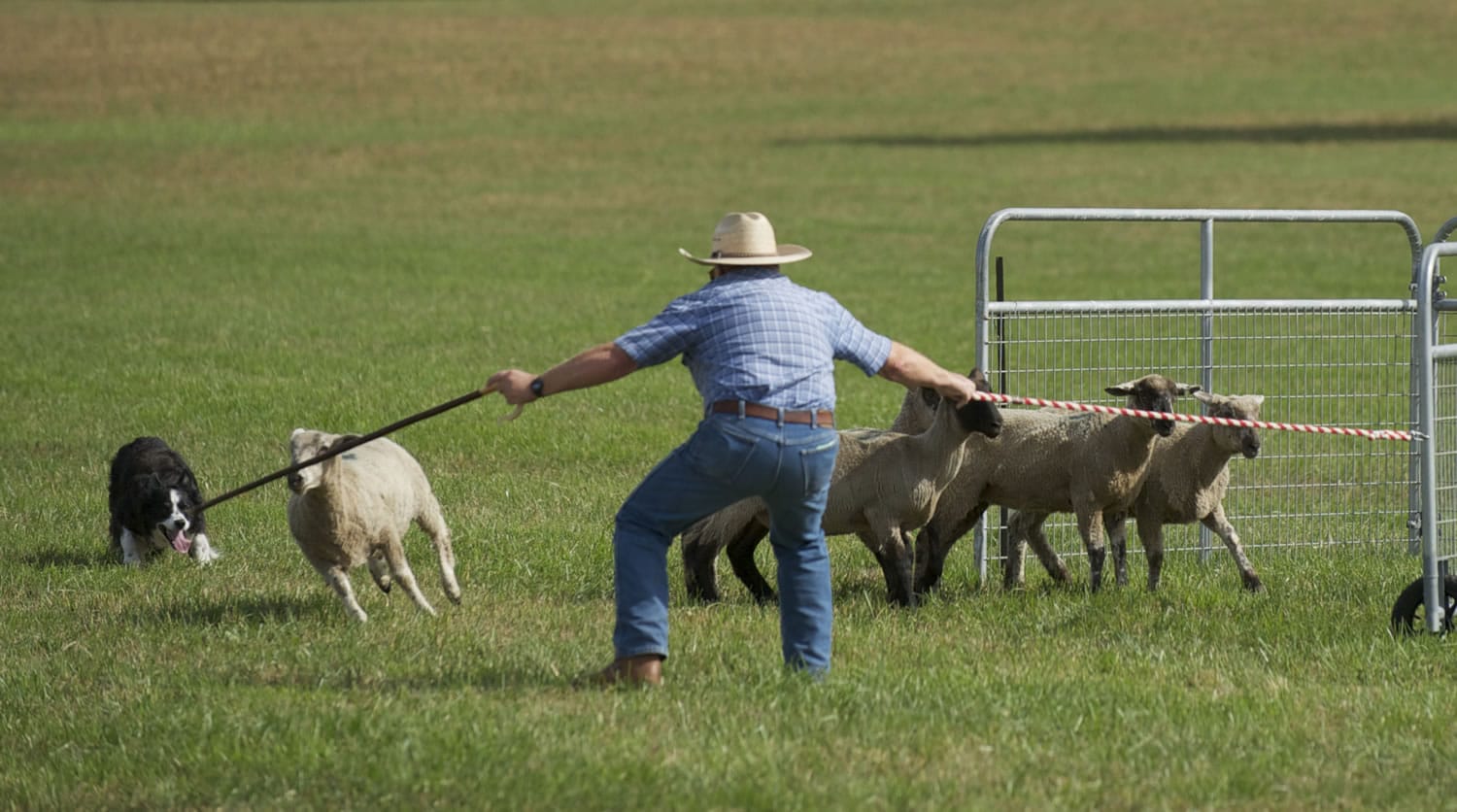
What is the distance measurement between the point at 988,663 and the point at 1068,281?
2169 centimetres

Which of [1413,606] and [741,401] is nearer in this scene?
[741,401]

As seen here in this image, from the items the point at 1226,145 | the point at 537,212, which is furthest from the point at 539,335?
the point at 1226,145

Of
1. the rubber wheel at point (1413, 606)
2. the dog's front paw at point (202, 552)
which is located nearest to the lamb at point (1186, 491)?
the rubber wheel at point (1413, 606)

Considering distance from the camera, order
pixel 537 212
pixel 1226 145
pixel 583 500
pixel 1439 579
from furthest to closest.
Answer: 1. pixel 1226 145
2. pixel 537 212
3. pixel 583 500
4. pixel 1439 579

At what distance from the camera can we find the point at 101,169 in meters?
41.4

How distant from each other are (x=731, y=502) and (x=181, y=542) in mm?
4387

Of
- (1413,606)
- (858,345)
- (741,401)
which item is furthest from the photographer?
(1413,606)

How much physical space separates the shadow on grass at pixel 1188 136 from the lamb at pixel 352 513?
38.9 metres

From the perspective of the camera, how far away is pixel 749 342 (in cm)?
689

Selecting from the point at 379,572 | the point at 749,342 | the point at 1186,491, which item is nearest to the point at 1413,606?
the point at 1186,491

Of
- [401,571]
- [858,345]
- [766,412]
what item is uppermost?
[858,345]

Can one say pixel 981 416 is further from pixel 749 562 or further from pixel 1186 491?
pixel 1186 491

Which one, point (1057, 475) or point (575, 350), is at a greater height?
point (1057, 475)

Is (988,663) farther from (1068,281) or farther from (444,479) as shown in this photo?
(1068,281)
